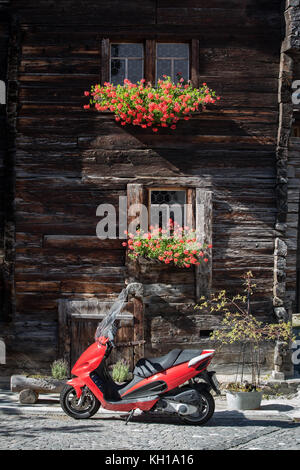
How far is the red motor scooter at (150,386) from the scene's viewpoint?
813 centimetres

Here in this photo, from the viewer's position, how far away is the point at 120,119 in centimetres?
1130

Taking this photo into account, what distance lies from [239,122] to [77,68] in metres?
3.03

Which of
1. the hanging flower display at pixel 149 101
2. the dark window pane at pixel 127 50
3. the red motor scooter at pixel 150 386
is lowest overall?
the red motor scooter at pixel 150 386

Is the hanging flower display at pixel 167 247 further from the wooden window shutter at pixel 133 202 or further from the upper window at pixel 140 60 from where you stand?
the upper window at pixel 140 60

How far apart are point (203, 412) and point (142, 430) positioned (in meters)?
0.84

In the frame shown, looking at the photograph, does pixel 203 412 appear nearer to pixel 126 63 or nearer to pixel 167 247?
pixel 167 247

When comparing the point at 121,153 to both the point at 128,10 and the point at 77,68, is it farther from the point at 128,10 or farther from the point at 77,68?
the point at 128,10

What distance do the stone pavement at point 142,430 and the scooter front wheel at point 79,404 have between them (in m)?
0.11

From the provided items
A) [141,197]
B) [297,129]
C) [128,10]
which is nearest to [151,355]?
[141,197]

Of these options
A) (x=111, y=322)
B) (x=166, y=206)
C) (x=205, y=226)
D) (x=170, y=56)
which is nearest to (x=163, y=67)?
(x=170, y=56)

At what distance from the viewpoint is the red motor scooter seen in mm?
8133

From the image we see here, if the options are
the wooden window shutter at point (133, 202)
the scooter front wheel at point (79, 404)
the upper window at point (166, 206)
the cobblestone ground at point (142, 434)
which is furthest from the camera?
the upper window at point (166, 206)

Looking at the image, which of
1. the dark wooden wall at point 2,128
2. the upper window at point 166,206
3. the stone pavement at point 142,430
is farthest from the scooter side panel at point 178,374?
the dark wooden wall at point 2,128

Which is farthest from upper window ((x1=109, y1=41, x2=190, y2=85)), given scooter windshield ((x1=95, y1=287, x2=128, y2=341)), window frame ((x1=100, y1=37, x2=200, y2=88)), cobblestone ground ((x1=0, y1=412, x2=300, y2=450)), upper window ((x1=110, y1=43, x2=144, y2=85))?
cobblestone ground ((x1=0, y1=412, x2=300, y2=450))
